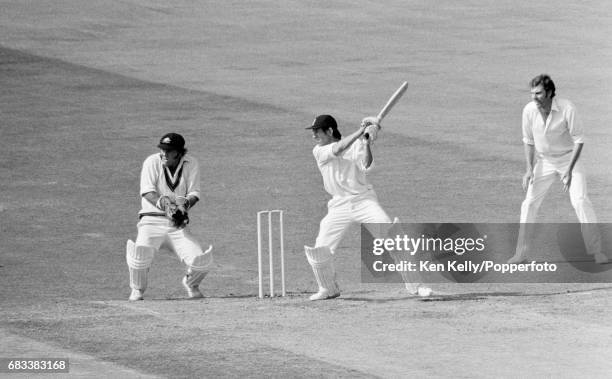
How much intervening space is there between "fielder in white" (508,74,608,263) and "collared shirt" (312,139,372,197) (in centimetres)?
220

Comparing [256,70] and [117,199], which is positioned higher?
[256,70]

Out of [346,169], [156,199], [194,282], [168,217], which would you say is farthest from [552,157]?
[156,199]

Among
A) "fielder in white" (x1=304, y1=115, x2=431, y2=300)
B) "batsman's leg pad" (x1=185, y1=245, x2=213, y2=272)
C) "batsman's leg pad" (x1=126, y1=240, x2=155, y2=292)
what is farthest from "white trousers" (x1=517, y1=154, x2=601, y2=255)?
"batsman's leg pad" (x1=126, y1=240, x2=155, y2=292)

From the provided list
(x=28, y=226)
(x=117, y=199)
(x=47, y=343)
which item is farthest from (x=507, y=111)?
(x=47, y=343)

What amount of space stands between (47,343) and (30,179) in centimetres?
1012

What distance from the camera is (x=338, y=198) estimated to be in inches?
586

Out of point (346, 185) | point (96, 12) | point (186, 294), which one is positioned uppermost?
point (96, 12)

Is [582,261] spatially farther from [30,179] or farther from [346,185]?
[30,179]

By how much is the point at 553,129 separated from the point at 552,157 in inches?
14.3

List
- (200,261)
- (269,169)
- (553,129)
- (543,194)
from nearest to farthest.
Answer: (200,261) → (553,129) → (543,194) → (269,169)

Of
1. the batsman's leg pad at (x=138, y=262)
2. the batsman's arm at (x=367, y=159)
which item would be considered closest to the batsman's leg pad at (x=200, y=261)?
the batsman's leg pad at (x=138, y=262)

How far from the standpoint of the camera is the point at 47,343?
12.8 m

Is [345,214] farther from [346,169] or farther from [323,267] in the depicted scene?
[323,267]

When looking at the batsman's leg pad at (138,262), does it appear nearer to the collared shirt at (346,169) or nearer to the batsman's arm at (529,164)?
the collared shirt at (346,169)
